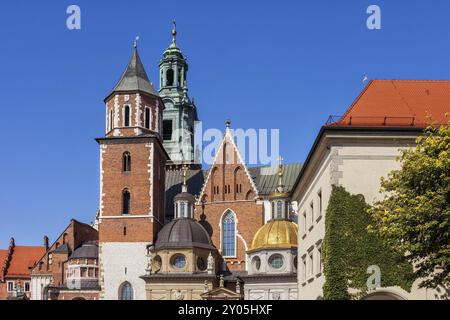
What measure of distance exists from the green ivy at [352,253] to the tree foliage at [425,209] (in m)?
2.58

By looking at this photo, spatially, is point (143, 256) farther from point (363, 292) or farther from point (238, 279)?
point (363, 292)

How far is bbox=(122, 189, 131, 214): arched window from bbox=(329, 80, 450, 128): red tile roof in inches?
1402

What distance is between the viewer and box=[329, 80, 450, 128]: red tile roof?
95.7 ft

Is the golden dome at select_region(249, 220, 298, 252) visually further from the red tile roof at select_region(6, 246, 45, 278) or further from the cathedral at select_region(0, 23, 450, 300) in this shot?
the red tile roof at select_region(6, 246, 45, 278)

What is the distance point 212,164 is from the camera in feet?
236

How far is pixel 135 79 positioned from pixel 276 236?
60.4ft

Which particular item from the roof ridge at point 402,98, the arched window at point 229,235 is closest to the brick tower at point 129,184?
the arched window at point 229,235

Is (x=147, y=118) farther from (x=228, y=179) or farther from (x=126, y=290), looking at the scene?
(x=126, y=290)

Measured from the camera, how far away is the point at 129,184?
6431 centimetres

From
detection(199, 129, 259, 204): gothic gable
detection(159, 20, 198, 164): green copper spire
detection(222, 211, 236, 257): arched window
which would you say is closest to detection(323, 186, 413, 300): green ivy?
detection(222, 211, 236, 257): arched window

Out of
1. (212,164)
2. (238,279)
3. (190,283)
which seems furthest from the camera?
(212,164)

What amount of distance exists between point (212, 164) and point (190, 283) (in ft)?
48.2
